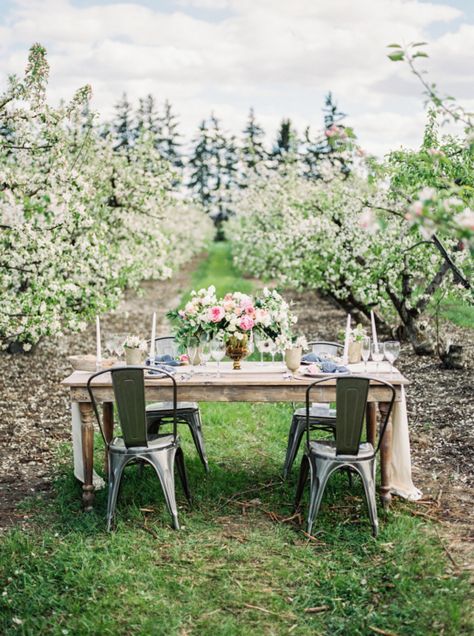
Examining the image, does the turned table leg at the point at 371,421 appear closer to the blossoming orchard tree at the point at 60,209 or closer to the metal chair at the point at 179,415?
the metal chair at the point at 179,415

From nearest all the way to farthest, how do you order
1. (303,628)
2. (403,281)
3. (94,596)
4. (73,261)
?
(303,628)
(94,596)
(73,261)
(403,281)

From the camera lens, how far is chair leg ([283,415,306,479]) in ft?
19.8

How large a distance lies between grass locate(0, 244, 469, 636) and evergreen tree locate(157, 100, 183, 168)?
55.6 meters

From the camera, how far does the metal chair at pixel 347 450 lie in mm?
4871

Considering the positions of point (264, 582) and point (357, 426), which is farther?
point (357, 426)

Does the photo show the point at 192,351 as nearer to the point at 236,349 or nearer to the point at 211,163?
the point at 236,349

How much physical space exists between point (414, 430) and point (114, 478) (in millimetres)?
3558

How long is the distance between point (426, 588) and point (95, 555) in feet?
6.63

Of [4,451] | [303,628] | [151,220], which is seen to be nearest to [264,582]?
[303,628]

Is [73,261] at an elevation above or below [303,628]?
above

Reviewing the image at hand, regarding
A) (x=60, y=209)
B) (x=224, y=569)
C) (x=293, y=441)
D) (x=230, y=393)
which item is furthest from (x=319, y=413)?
(x=60, y=209)

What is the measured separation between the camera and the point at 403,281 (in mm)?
11031

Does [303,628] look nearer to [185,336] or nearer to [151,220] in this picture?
[185,336]

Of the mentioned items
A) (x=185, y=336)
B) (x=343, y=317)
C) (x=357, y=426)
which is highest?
(x=185, y=336)
